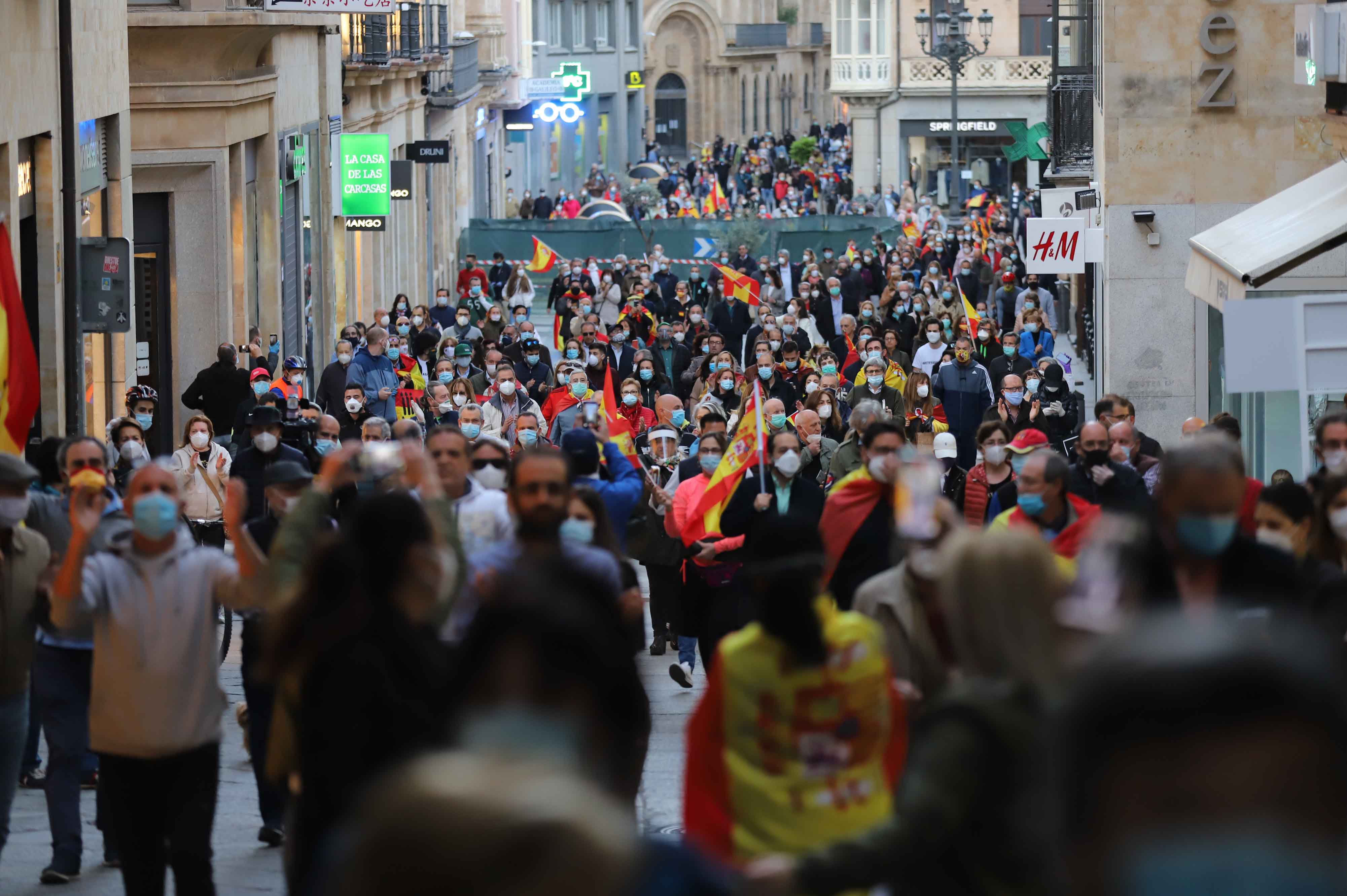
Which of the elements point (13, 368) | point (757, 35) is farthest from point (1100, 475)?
point (757, 35)

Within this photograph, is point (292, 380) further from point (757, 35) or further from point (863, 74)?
point (757, 35)

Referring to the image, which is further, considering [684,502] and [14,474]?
[684,502]

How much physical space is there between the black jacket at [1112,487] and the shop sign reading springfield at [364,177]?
21.5m

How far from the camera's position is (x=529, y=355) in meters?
22.6

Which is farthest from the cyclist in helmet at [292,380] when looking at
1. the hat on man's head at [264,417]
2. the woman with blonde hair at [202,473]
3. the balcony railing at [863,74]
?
the balcony railing at [863,74]

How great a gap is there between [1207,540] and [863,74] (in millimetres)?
64967

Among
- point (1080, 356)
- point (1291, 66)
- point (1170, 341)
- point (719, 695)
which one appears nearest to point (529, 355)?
point (1170, 341)

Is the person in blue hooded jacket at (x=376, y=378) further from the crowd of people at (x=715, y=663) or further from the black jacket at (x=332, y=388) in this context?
the crowd of people at (x=715, y=663)

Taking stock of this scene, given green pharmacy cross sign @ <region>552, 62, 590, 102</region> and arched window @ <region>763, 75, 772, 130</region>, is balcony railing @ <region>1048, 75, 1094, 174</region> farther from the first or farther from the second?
arched window @ <region>763, 75, 772, 130</region>

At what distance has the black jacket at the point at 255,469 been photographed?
1109cm

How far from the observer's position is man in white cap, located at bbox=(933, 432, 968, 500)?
14.5m

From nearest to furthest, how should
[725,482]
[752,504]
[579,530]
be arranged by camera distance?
[579,530] < [752,504] < [725,482]

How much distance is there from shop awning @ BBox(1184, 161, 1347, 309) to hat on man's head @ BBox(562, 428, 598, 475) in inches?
248

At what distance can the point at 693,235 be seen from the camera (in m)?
46.8
